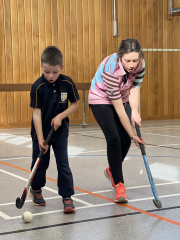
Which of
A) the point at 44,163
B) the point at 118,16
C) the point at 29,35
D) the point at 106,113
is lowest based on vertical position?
the point at 44,163

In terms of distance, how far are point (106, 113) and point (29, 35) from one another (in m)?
6.08

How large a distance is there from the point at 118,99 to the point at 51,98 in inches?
16.5

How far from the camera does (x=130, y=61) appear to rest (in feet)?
7.06

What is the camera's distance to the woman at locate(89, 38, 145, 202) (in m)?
2.17

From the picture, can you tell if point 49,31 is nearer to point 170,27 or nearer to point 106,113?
point 170,27

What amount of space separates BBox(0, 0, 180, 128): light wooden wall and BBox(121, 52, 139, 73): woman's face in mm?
5909

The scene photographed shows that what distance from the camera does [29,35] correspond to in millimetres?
7941

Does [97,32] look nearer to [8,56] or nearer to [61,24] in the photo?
[61,24]

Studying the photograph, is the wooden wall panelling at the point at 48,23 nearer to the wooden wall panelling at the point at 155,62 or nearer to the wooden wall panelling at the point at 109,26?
the wooden wall panelling at the point at 109,26

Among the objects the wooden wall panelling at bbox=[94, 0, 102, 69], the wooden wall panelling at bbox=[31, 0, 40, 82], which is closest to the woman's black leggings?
the wooden wall panelling at bbox=[31, 0, 40, 82]

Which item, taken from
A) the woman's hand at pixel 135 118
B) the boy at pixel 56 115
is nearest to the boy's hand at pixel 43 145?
the boy at pixel 56 115

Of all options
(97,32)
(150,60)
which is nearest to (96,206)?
(97,32)

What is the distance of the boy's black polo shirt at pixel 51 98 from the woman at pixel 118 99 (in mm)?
231

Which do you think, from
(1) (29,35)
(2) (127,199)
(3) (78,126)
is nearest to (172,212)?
(2) (127,199)
